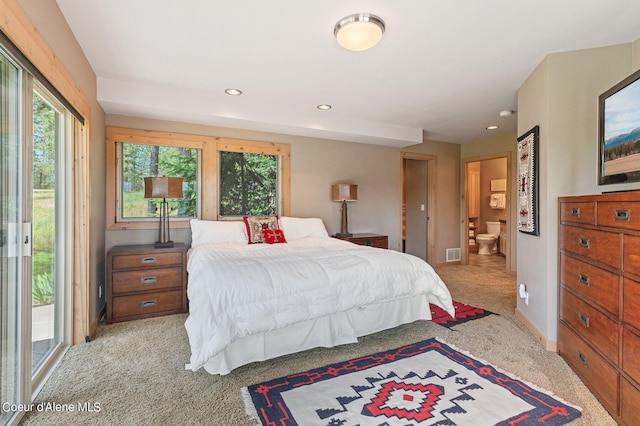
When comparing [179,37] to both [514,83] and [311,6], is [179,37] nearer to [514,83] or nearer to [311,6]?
[311,6]

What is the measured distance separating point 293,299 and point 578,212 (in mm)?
2042

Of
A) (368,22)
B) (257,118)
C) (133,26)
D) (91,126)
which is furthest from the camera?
(257,118)

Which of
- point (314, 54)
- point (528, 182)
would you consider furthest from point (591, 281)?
point (314, 54)

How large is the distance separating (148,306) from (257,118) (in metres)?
2.41

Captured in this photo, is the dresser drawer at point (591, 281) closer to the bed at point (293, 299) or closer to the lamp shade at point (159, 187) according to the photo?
the bed at point (293, 299)

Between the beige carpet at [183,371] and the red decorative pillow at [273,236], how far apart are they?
1.22 m

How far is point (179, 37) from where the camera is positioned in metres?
2.31

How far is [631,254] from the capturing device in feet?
5.03

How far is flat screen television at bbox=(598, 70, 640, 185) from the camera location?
179 centimetres

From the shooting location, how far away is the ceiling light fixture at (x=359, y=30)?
2.03 meters

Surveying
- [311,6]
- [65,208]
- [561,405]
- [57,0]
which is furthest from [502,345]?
[57,0]

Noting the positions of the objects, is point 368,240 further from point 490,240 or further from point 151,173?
point 490,240

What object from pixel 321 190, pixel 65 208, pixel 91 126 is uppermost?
pixel 91 126

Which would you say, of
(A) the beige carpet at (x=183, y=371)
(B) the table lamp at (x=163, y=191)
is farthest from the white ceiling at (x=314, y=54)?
(A) the beige carpet at (x=183, y=371)
